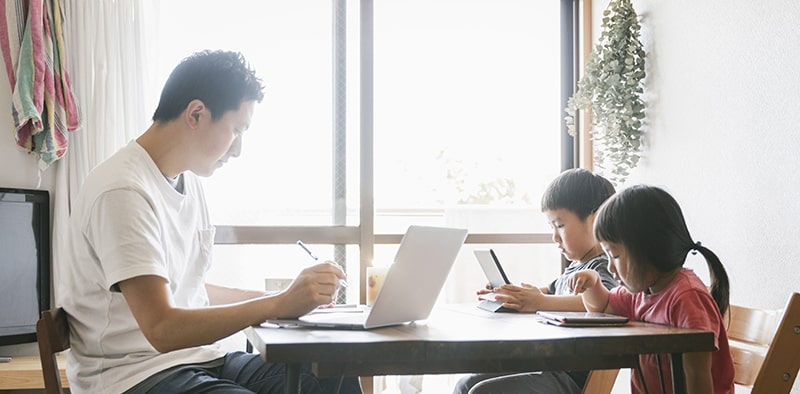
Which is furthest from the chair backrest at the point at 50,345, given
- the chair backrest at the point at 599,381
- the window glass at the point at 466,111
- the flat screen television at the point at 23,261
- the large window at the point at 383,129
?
the window glass at the point at 466,111

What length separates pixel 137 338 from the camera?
164cm

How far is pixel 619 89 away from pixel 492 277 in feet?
4.12

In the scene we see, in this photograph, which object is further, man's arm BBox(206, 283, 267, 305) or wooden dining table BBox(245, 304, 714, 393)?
man's arm BBox(206, 283, 267, 305)

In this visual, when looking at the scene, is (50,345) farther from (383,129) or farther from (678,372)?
(383,129)

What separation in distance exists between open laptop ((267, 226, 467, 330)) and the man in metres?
0.10

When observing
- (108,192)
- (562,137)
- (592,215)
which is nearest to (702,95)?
(592,215)

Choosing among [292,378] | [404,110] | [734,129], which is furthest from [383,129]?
[292,378]

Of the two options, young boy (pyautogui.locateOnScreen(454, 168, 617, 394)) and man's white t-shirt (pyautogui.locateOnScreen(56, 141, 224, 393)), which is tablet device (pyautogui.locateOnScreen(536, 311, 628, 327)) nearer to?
young boy (pyautogui.locateOnScreen(454, 168, 617, 394))

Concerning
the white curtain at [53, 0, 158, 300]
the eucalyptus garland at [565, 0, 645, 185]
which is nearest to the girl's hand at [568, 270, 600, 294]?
the eucalyptus garland at [565, 0, 645, 185]

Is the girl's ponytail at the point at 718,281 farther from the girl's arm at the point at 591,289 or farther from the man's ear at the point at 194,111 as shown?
the man's ear at the point at 194,111

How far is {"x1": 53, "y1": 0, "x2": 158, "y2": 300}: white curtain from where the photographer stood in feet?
10.2

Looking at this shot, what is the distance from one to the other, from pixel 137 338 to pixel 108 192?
0.99ft

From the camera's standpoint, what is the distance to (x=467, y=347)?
1377mm

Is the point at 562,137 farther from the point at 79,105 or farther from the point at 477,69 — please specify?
the point at 79,105
